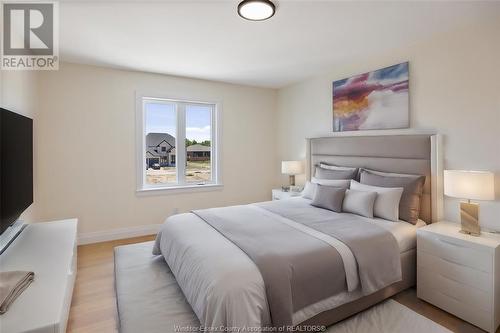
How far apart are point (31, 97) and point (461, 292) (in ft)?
14.9

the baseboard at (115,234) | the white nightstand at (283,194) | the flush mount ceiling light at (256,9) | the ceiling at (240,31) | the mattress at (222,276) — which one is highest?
the ceiling at (240,31)

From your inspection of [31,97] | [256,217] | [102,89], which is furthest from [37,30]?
[256,217]

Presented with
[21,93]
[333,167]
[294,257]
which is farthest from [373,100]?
[21,93]

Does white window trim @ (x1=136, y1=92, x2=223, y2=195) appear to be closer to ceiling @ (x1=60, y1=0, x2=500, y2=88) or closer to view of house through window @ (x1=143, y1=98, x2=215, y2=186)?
view of house through window @ (x1=143, y1=98, x2=215, y2=186)

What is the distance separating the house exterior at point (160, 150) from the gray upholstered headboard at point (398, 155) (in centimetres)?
240

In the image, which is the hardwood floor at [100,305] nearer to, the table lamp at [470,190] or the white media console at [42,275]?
→ the white media console at [42,275]

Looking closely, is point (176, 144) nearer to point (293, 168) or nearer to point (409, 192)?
point (293, 168)

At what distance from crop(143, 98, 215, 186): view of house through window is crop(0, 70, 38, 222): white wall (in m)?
1.31

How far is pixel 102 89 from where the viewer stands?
3619 mm

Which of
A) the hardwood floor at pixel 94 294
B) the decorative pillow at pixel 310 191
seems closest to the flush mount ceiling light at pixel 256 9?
the decorative pillow at pixel 310 191

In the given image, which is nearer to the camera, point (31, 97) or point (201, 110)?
point (31, 97)

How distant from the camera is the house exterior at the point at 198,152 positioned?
14.4 ft

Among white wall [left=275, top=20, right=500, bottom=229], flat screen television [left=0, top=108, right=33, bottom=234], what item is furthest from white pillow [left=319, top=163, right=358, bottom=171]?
flat screen television [left=0, top=108, right=33, bottom=234]

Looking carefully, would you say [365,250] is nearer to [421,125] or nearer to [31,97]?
[421,125]
